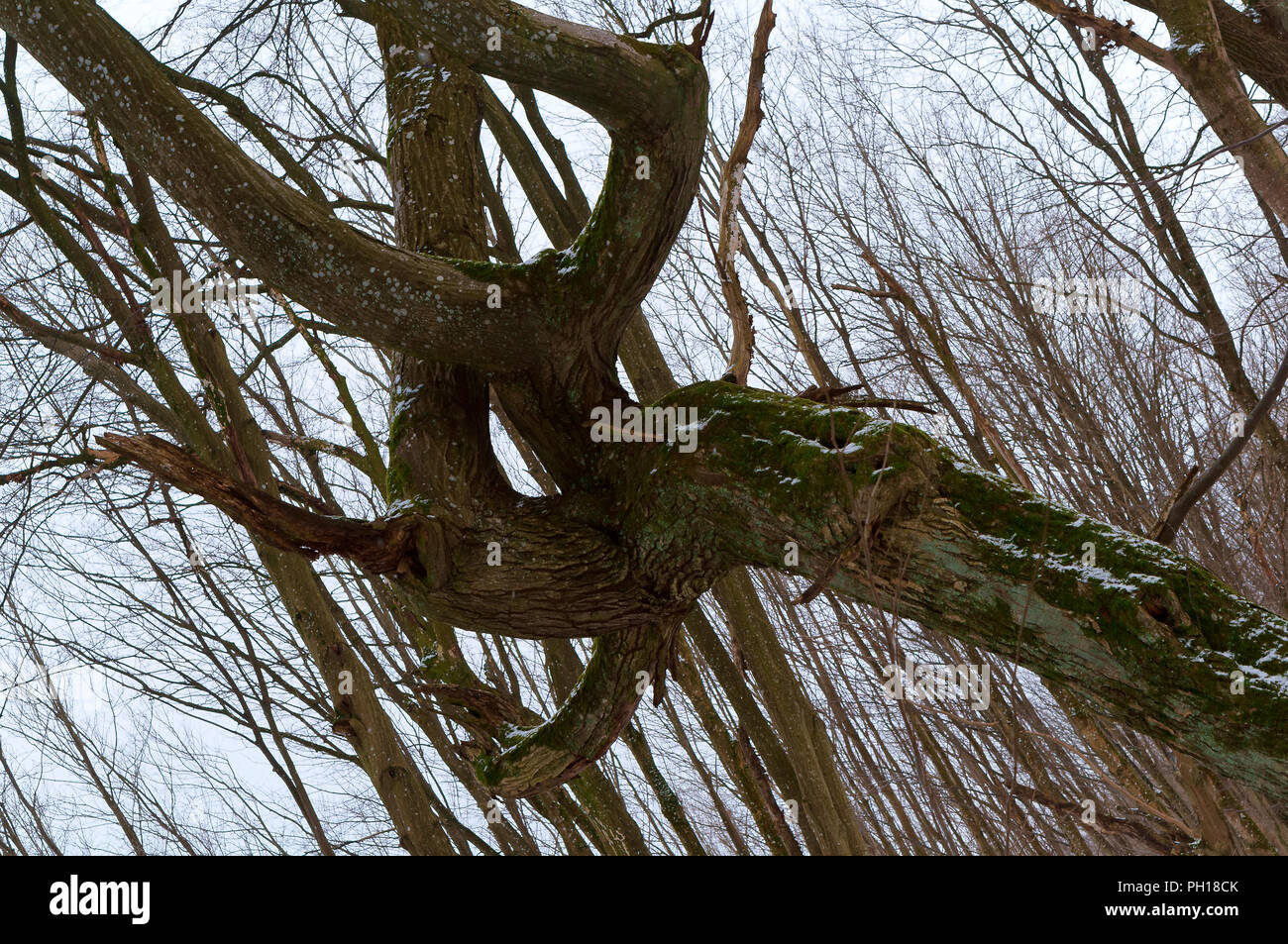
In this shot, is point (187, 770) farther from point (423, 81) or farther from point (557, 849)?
point (423, 81)

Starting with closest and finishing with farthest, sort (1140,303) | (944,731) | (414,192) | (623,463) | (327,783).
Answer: (623,463) → (414,192) → (1140,303) → (944,731) → (327,783)

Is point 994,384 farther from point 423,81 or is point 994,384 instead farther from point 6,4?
point 6,4

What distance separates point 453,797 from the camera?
1109cm

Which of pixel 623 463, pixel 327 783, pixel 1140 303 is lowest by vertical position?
pixel 623 463

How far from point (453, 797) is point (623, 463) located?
9049mm

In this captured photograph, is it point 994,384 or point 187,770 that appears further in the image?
point 187,770

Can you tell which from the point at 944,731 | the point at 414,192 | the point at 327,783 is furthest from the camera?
the point at 327,783

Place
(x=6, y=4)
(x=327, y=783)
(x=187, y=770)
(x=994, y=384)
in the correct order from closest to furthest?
(x=6, y=4)
(x=994, y=384)
(x=187, y=770)
(x=327, y=783)

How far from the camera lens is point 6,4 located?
2609mm

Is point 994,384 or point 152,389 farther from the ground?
point 152,389

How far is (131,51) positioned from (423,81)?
1.26 m
